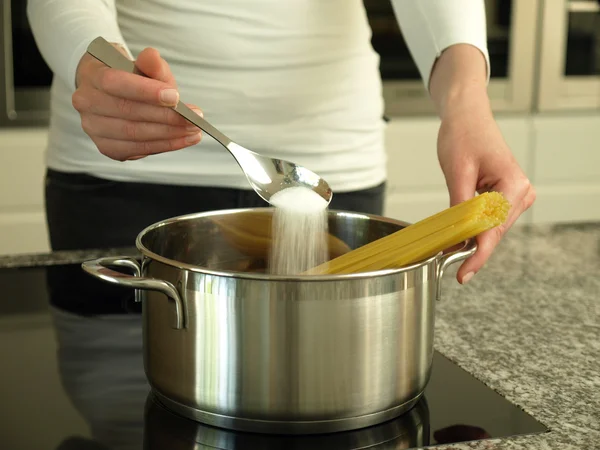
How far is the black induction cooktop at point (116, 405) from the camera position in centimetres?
52

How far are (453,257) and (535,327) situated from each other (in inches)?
6.8

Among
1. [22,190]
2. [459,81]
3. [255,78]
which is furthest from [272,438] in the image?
[22,190]

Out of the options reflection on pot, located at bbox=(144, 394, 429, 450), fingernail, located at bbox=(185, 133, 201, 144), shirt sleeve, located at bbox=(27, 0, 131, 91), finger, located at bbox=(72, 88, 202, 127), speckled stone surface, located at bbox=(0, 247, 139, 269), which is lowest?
reflection on pot, located at bbox=(144, 394, 429, 450)

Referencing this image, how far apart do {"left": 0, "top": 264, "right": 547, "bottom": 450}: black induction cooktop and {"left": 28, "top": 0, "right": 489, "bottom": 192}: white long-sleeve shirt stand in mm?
287

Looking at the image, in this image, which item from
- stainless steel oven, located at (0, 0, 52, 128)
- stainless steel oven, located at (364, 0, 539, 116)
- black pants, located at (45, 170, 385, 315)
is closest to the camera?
black pants, located at (45, 170, 385, 315)

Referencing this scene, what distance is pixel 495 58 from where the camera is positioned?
7.32ft

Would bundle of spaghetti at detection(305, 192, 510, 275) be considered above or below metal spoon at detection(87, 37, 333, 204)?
below

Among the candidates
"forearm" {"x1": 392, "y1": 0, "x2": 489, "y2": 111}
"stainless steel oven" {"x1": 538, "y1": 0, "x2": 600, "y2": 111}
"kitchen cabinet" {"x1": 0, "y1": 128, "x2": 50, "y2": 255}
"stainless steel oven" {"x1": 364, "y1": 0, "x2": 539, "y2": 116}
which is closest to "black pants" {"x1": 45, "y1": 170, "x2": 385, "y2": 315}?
"forearm" {"x1": 392, "y1": 0, "x2": 489, "y2": 111}

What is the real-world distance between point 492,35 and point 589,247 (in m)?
1.32

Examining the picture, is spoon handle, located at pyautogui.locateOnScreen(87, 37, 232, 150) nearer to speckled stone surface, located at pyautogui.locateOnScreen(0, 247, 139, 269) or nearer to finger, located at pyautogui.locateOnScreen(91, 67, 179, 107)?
finger, located at pyautogui.locateOnScreen(91, 67, 179, 107)

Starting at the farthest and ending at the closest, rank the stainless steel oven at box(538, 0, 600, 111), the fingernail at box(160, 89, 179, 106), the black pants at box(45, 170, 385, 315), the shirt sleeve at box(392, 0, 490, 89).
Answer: the stainless steel oven at box(538, 0, 600, 111)
the black pants at box(45, 170, 385, 315)
the shirt sleeve at box(392, 0, 490, 89)
the fingernail at box(160, 89, 179, 106)

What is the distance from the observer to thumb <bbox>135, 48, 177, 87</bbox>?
666 mm

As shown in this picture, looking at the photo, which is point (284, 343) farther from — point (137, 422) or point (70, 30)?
point (70, 30)

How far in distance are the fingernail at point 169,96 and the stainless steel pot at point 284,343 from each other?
140 millimetres
